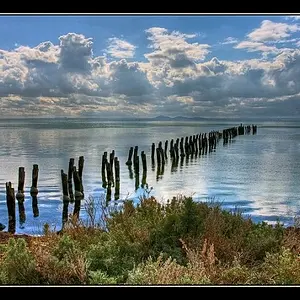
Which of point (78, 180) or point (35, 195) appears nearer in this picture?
point (35, 195)

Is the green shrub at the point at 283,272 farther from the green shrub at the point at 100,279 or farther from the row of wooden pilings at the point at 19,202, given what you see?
the row of wooden pilings at the point at 19,202

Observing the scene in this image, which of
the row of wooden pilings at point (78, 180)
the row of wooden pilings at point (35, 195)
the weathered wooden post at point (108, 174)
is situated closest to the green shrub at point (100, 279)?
the row of wooden pilings at point (78, 180)

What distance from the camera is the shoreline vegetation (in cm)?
620

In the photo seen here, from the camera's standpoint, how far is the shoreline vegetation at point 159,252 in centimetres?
620

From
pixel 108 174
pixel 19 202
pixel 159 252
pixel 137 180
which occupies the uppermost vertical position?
pixel 159 252

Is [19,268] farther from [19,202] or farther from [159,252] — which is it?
[19,202]

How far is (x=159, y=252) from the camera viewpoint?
757 cm

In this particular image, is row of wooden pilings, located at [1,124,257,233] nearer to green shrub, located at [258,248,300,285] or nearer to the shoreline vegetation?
the shoreline vegetation

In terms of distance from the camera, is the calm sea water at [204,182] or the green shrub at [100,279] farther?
the calm sea water at [204,182]

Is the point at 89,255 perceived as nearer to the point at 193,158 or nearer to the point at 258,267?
the point at 258,267

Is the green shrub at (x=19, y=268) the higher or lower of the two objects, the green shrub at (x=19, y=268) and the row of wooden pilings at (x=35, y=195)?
the higher

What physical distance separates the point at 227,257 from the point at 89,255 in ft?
6.15

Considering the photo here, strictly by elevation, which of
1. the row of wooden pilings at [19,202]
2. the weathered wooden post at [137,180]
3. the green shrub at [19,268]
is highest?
the green shrub at [19,268]

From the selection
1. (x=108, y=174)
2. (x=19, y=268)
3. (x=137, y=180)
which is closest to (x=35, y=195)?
(x=108, y=174)
